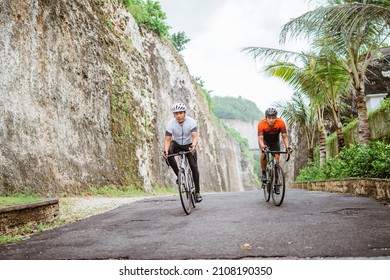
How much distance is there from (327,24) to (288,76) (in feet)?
13.6

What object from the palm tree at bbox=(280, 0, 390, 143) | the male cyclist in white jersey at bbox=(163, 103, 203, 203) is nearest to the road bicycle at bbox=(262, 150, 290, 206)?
the male cyclist in white jersey at bbox=(163, 103, 203, 203)

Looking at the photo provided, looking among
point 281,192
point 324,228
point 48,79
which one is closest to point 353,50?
point 281,192

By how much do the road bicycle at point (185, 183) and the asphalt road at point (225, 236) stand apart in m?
0.19

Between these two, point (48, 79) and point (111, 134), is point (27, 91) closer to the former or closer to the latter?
point (48, 79)

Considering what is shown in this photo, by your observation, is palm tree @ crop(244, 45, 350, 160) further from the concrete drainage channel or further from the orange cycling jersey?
the concrete drainage channel

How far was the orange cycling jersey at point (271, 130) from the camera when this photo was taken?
6214 mm

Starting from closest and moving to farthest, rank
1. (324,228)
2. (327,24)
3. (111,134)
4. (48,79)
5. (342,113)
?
1. (324,228)
2. (327,24)
3. (48,79)
4. (111,134)
5. (342,113)

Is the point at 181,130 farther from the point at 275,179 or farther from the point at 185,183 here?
the point at 275,179

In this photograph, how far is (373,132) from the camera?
1242 centimetres

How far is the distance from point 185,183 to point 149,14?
1799 centimetres

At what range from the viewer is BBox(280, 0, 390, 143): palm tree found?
7.26 meters

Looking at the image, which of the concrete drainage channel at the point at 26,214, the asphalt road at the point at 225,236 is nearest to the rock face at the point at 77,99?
the concrete drainage channel at the point at 26,214

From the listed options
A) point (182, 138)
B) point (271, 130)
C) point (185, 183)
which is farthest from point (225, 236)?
point (271, 130)

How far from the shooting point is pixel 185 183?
5566 millimetres
